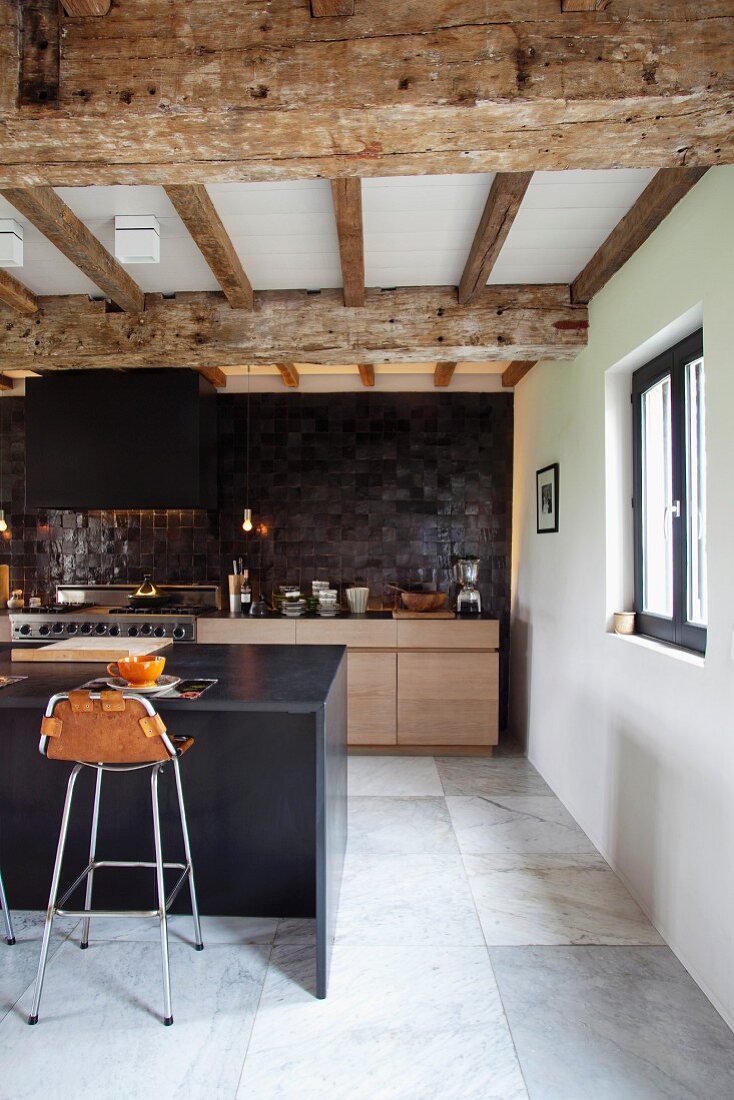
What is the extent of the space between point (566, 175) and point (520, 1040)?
2788 millimetres

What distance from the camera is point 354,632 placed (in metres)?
5.00

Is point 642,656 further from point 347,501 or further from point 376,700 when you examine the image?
point 347,501

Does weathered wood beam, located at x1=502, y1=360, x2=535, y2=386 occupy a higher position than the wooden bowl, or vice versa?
weathered wood beam, located at x1=502, y1=360, x2=535, y2=386

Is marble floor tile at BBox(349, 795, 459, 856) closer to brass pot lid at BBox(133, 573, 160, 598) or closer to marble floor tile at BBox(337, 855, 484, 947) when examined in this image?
marble floor tile at BBox(337, 855, 484, 947)

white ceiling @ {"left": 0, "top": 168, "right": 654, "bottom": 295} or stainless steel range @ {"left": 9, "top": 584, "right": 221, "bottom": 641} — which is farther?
stainless steel range @ {"left": 9, "top": 584, "right": 221, "bottom": 641}

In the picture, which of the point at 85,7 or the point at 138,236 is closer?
the point at 85,7

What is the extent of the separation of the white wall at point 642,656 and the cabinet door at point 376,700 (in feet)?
3.10

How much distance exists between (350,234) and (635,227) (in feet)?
3.62

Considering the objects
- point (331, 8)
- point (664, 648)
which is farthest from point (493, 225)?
point (664, 648)

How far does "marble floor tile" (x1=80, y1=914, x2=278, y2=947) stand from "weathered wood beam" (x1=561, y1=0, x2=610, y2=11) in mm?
2973

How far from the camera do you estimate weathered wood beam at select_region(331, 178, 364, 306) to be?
250cm

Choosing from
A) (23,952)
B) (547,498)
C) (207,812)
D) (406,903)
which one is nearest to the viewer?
(23,952)

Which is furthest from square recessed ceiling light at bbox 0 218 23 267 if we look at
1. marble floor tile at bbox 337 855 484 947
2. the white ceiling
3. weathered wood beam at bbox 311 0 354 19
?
marble floor tile at bbox 337 855 484 947

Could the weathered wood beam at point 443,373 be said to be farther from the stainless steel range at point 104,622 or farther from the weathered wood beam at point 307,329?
the stainless steel range at point 104,622
